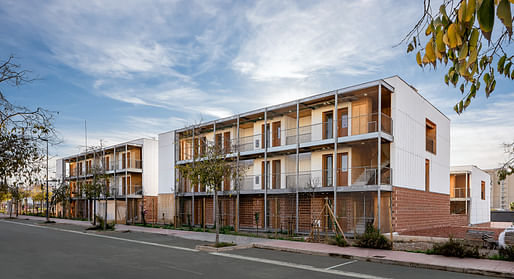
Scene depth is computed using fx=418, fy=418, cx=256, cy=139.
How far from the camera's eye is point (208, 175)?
18094 millimetres

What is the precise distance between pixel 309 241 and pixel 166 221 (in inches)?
734

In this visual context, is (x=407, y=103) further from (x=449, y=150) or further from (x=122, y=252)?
(x=122, y=252)

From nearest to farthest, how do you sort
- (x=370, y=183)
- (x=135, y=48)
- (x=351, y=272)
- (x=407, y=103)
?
(x=351, y=272) < (x=135, y=48) < (x=370, y=183) < (x=407, y=103)

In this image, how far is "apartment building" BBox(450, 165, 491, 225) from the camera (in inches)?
1444

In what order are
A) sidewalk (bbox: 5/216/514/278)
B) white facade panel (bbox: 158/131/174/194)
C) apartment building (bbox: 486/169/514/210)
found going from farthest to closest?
apartment building (bbox: 486/169/514/210) → white facade panel (bbox: 158/131/174/194) → sidewalk (bbox: 5/216/514/278)

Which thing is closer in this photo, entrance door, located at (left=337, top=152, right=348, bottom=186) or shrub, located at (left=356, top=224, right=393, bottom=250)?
shrub, located at (left=356, top=224, right=393, bottom=250)

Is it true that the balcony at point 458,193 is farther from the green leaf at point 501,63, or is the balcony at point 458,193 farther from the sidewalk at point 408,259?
the green leaf at point 501,63

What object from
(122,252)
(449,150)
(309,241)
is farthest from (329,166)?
(122,252)

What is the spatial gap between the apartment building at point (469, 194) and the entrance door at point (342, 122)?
57.5 feet

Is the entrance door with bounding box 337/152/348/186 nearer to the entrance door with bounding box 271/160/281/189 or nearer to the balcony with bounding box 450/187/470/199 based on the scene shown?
the entrance door with bounding box 271/160/281/189

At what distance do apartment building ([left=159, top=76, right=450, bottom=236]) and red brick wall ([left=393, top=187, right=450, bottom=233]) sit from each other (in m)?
0.05

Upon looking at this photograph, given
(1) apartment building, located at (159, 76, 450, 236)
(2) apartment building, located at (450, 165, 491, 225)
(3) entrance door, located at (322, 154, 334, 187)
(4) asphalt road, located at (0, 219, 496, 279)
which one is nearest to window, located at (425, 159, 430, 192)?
(1) apartment building, located at (159, 76, 450, 236)

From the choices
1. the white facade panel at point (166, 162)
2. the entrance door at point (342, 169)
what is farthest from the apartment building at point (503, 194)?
the white facade panel at point (166, 162)

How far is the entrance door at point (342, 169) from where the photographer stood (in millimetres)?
23359
